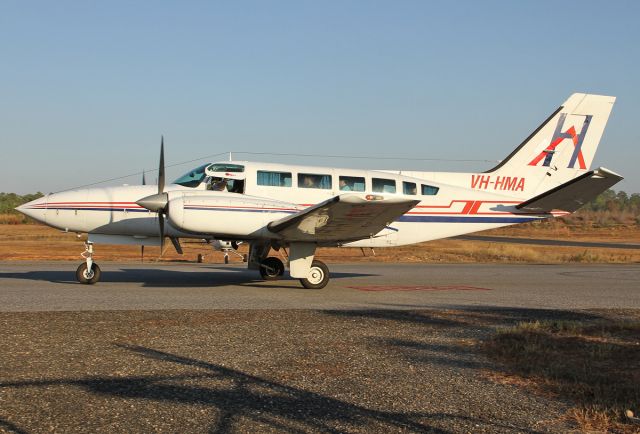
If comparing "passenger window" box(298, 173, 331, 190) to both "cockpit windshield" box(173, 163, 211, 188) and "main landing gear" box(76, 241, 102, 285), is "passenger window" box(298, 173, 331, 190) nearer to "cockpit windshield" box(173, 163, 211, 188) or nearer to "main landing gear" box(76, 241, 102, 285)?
"cockpit windshield" box(173, 163, 211, 188)

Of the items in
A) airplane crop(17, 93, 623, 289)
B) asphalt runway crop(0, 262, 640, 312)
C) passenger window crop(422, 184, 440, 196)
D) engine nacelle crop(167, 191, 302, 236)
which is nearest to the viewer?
asphalt runway crop(0, 262, 640, 312)

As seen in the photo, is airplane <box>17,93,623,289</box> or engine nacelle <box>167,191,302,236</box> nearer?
engine nacelle <box>167,191,302,236</box>

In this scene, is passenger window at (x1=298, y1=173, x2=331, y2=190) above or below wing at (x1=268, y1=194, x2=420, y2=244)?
above

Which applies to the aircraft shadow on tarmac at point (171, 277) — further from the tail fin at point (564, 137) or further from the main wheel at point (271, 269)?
the tail fin at point (564, 137)

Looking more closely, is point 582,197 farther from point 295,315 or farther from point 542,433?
point 542,433

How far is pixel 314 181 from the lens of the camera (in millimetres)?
18000

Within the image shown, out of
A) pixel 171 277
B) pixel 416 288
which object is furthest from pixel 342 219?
pixel 171 277

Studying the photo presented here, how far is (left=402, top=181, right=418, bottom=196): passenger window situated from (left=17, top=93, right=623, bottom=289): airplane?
0.04 metres

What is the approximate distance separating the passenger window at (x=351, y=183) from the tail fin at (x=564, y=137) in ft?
17.9

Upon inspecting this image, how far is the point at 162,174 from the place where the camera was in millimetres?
16297

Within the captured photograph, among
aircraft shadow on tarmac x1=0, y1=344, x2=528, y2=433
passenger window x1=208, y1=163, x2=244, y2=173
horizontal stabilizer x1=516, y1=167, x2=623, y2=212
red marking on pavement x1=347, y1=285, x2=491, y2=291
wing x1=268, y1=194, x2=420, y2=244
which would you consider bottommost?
aircraft shadow on tarmac x1=0, y1=344, x2=528, y2=433

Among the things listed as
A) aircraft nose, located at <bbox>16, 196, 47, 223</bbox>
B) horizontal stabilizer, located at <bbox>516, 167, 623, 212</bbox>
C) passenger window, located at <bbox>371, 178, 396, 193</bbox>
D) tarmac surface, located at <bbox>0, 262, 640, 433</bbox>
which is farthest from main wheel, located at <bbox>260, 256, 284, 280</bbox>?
horizontal stabilizer, located at <bbox>516, 167, 623, 212</bbox>

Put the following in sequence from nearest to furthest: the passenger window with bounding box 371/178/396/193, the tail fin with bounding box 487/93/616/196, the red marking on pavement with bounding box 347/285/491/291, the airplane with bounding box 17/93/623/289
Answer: the airplane with bounding box 17/93/623/289 → the red marking on pavement with bounding box 347/285/491/291 → the passenger window with bounding box 371/178/396/193 → the tail fin with bounding box 487/93/616/196

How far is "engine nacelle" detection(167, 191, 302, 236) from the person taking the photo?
15469 millimetres
